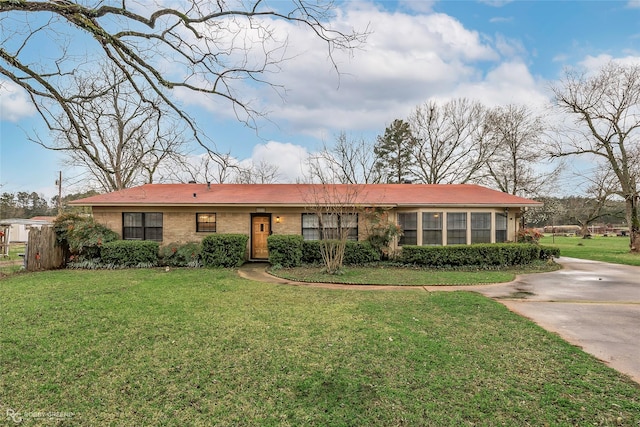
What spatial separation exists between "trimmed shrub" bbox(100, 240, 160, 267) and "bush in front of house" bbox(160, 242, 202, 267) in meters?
0.55

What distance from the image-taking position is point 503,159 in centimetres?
2431

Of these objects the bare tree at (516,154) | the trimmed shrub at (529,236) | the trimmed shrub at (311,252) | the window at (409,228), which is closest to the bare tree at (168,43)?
the trimmed shrub at (311,252)

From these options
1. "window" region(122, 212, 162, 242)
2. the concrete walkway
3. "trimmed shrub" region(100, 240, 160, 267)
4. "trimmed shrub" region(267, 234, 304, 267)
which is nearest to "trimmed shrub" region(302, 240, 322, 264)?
"trimmed shrub" region(267, 234, 304, 267)

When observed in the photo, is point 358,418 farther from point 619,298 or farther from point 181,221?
point 181,221

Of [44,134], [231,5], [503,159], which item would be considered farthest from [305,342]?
[503,159]

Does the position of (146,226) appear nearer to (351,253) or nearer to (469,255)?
(351,253)

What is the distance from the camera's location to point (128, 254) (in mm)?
12328

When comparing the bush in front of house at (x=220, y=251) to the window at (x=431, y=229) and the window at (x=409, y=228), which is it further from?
the window at (x=431, y=229)

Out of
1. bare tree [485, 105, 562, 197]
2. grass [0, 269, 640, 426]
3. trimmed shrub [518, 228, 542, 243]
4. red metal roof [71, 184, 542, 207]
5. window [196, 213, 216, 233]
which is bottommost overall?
grass [0, 269, 640, 426]

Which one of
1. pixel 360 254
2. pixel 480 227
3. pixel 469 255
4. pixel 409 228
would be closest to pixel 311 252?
pixel 360 254

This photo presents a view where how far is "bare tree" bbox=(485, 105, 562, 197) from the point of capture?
2264 centimetres

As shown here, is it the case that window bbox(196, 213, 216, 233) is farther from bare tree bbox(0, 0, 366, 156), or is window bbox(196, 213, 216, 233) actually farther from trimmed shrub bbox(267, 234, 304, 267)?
bare tree bbox(0, 0, 366, 156)

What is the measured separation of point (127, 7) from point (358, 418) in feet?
15.9

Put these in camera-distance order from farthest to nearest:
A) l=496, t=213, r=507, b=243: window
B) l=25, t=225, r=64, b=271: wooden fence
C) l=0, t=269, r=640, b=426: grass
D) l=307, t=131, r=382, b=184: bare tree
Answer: l=307, t=131, r=382, b=184: bare tree, l=496, t=213, r=507, b=243: window, l=25, t=225, r=64, b=271: wooden fence, l=0, t=269, r=640, b=426: grass
